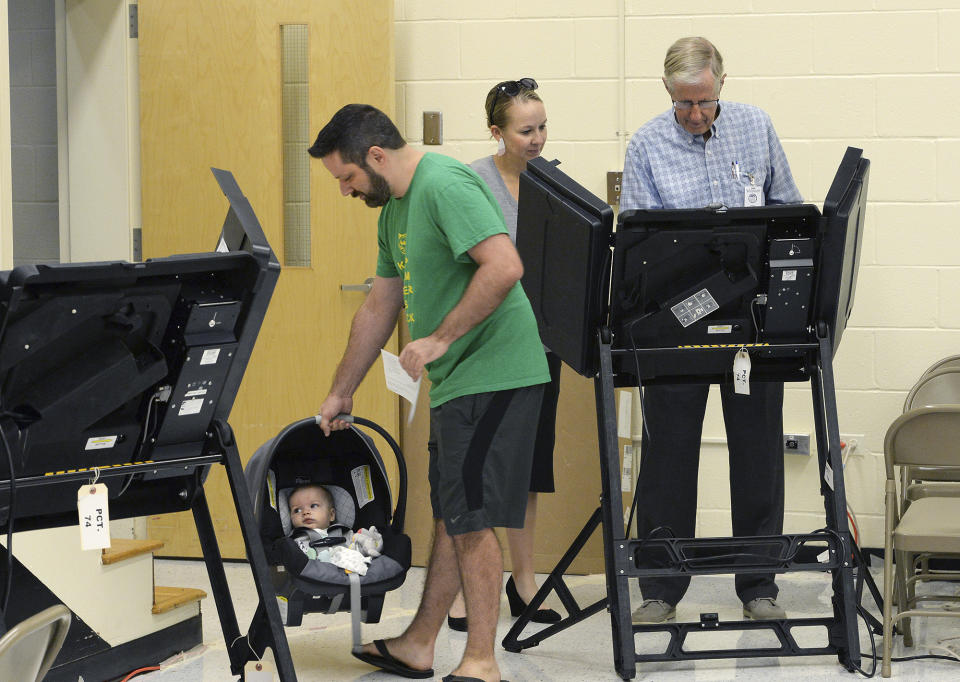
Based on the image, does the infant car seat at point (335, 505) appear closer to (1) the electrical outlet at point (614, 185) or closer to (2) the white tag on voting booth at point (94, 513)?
(2) the white tag on voting booth at point (94, 513)

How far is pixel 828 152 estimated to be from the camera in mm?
3938

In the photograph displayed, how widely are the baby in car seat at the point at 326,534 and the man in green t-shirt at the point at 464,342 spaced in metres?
0.23

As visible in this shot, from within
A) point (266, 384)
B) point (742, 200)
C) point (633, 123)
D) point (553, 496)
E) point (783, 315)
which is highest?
point (633, 123)

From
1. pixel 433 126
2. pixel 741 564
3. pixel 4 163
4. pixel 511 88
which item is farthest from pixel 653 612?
pixel 4 163

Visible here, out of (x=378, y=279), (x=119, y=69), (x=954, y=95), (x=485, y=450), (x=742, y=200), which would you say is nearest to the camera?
(x=485, y=450)

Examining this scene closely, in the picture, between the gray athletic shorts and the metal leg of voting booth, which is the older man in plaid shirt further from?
the gray athletic shorts

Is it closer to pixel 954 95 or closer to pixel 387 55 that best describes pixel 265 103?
pixel 387 55

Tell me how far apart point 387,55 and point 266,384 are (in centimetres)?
122

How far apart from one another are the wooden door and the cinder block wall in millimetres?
401

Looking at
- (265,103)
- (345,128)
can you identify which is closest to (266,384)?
(265,103)

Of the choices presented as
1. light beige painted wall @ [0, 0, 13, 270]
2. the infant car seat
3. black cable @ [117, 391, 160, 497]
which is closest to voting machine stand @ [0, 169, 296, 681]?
black cable @ [117, 391, 160, 497]

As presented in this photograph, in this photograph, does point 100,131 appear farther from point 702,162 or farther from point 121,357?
point 121,357

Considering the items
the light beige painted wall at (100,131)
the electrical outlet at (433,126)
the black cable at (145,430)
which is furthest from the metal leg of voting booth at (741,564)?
the light beige painted wall at (100,131)

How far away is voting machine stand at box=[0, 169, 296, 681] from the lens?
6.52 ft
